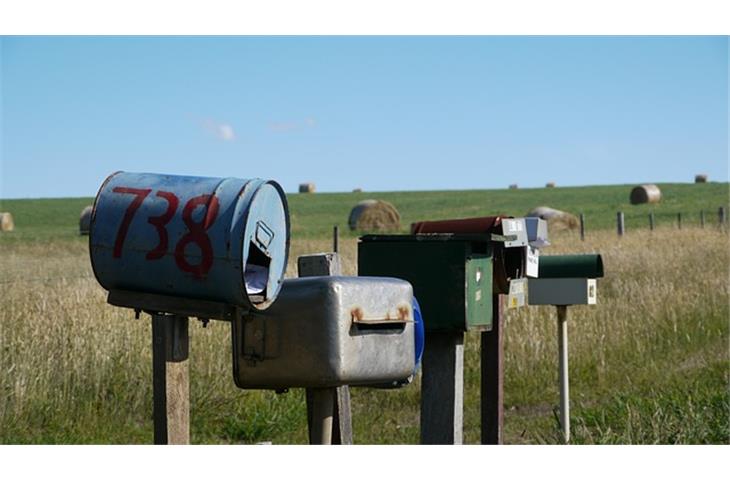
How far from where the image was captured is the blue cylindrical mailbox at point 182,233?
10.8 ft

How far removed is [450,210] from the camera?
4819cm

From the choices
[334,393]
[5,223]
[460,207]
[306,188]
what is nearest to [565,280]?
[334,393]

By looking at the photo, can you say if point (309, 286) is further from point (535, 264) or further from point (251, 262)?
point (535, 264)

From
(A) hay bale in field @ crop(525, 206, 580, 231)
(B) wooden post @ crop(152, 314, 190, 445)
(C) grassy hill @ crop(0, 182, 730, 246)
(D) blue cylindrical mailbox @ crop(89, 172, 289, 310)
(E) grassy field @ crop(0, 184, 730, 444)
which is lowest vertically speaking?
(E) grassy field @ crop(0, 184, 730, 444)

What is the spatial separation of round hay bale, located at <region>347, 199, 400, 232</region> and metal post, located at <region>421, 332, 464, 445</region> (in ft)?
93.0

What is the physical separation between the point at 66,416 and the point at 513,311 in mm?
4287

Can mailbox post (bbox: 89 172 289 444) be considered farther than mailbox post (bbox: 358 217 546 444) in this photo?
No

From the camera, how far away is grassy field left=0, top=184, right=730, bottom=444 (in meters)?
6.45

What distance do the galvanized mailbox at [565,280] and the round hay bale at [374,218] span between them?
87.5 feet

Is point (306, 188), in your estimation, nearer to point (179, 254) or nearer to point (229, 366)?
point (229, 366)

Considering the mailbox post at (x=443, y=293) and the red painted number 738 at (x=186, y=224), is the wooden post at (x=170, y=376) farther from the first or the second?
the mailbox post at (x=443, y=293)

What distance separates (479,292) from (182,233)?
1764 millimetres

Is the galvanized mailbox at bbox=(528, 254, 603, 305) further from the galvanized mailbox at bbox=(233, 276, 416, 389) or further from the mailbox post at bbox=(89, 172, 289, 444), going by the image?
the mailbox post at bbox=(89, 172, 289, 444)

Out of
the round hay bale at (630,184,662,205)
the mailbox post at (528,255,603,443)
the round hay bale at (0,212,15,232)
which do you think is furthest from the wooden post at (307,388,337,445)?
the round hay bale at (630,184,662,205)
